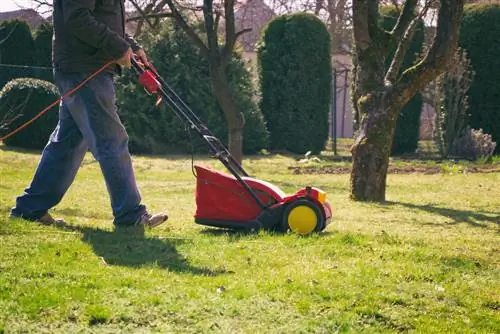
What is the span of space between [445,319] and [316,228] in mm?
2239

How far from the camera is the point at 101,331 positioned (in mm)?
3578

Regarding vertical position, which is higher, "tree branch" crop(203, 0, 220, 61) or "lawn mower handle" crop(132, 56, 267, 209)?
"tree branch" crop(203, 0, 220, 61)

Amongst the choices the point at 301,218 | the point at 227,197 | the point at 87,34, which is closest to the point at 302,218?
the point at 301,218

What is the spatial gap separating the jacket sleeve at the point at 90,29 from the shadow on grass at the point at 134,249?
1.33 metres

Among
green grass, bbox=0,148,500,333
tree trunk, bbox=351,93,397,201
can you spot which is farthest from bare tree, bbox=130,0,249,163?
green grass, bbox=0,148,500,333

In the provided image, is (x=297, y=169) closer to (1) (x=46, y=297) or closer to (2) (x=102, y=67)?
(2) (x=102, y=67)

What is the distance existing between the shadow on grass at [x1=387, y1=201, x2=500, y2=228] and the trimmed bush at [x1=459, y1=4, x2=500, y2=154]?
9898 millimetres

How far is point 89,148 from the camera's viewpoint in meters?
6.26

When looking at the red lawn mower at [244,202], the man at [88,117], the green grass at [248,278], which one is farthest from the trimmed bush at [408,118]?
the man at [88,117]

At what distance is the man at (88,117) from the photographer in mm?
5949

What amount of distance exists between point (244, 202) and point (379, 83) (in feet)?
12.5

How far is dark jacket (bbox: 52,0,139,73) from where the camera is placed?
5902 millimetres

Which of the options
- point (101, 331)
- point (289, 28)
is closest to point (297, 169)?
point (289, 28)

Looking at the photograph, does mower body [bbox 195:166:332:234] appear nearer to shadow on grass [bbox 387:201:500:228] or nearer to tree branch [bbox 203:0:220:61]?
shadow on grass [bbox 387:201:500:228]
